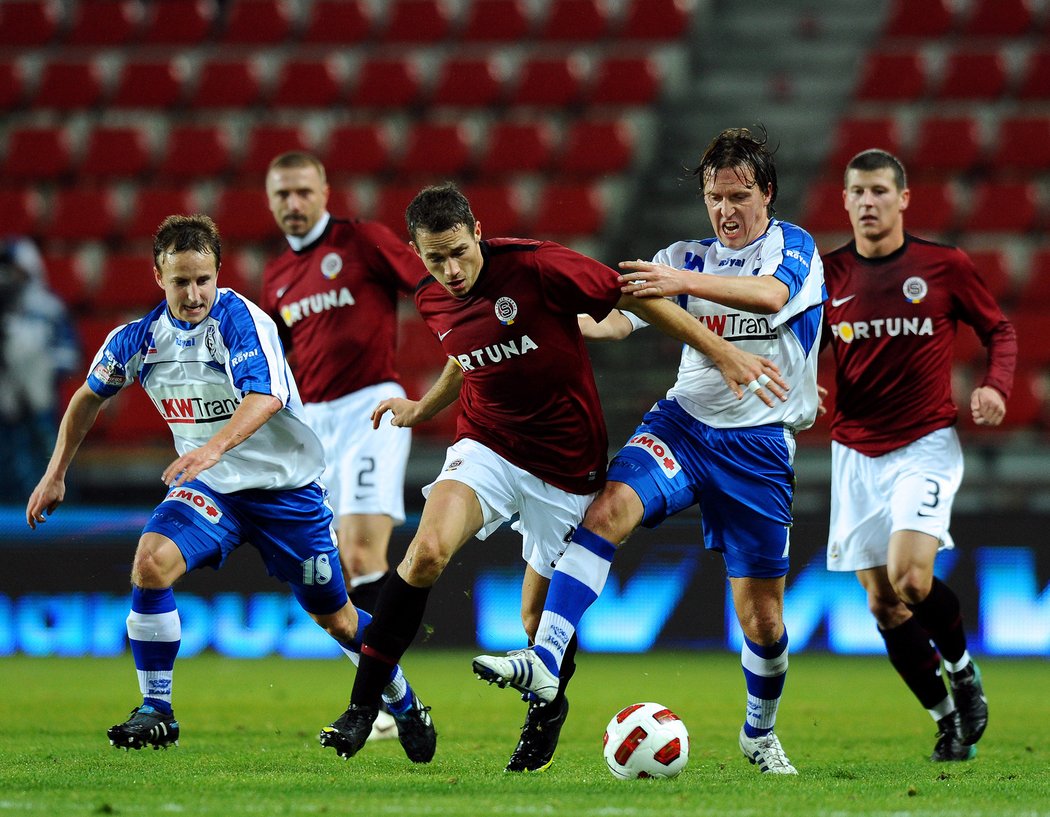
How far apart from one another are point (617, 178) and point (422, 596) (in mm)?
9670

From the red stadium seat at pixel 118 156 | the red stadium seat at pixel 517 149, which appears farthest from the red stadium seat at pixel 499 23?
the red stadium seat at pixel 118 156

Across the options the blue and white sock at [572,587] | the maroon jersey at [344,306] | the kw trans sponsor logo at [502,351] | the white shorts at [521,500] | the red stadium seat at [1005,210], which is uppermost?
the red stadium seat at [1005,210]

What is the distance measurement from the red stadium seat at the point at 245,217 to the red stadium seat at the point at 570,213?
275cm

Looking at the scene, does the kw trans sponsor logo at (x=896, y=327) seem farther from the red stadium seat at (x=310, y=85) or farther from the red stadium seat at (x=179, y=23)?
the red stadium seat at (x=179, y=23)

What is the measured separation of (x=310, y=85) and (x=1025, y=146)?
7628mm

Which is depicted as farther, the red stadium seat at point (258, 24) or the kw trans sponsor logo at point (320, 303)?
the red stadium seat at point (258, 24)

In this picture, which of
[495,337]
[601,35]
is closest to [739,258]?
[495,337]

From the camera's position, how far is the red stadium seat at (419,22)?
1639 cm

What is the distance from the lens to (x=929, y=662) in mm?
6090

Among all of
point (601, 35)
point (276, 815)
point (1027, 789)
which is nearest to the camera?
point (276, 815)

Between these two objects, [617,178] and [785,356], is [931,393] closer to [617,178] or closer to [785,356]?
[785,356]

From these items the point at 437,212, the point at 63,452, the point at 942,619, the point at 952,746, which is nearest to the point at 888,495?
the point at 942,619

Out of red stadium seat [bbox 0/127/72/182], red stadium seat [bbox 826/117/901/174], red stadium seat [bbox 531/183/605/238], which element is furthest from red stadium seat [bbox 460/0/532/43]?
red stadium seat [bbox 0/127/72/182]

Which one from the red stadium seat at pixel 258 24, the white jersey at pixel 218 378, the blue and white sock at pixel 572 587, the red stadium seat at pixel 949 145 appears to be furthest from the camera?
the red stadium seat at pixel 258 24
